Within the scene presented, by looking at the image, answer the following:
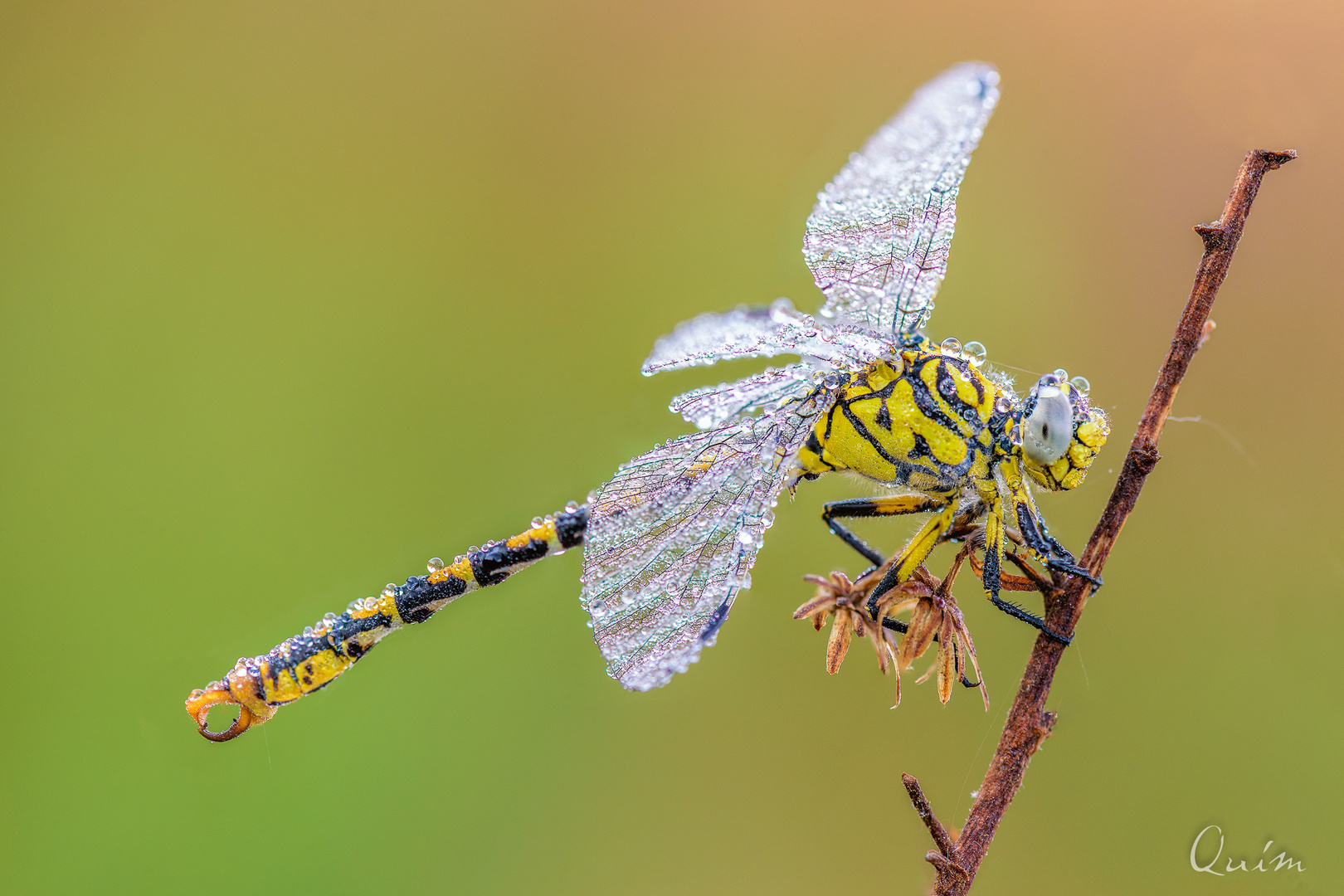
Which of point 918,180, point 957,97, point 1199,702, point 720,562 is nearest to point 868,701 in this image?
point 1199,702

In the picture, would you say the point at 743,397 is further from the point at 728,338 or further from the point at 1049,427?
the point at 1049,427

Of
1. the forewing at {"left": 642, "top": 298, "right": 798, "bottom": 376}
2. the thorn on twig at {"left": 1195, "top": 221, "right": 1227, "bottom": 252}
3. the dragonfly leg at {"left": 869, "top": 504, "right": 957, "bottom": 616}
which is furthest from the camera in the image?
the forewing at {"left": 642, "top": 298, "right": 798, "bottom": 376}

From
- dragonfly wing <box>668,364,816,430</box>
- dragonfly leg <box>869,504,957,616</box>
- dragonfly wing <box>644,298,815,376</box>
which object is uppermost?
dragonfly wing <box>644,298,815,376</box>

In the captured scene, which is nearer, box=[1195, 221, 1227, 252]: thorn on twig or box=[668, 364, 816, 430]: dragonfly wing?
box=[1195, 221, 1227, 252]: thorn on twig

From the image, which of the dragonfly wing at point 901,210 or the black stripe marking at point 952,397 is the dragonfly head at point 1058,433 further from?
the dragonfly wing at point 901,210

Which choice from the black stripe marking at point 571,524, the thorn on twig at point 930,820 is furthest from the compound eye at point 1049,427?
the black stripe marking at point 571,524

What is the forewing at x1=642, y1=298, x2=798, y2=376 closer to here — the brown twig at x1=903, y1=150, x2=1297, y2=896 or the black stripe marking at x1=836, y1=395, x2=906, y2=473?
the black stripe marking at x1=836, y1=395, x2=906, y2=473

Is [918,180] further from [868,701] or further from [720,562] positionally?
[868,701]

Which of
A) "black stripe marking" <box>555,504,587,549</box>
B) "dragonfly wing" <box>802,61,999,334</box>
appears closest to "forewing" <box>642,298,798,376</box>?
"dragonfly wing" <box>802,61,999,334</box>
